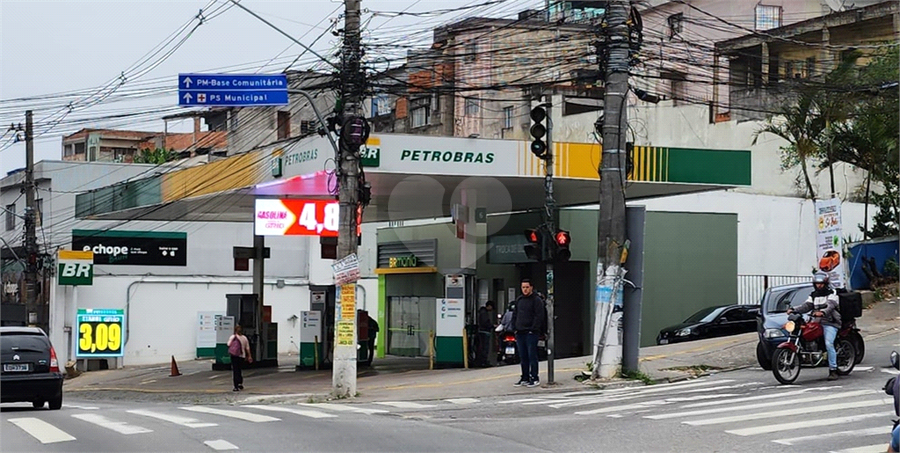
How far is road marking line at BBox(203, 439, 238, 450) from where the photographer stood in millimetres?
12461

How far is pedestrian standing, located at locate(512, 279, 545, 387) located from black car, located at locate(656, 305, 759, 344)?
36.8ft

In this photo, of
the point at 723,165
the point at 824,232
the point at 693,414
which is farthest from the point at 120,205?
the point at 693,414

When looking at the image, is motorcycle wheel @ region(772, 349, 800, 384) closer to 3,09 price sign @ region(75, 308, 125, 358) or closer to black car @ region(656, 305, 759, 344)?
black car @ region(656, 305, 759, 344)

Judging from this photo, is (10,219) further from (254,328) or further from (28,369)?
(28,369)

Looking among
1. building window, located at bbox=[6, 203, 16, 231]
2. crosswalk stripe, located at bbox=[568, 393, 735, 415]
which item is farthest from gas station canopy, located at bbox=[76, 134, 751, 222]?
building window, located at bbox=[6, 203, 16, 231]

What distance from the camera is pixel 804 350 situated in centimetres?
1883

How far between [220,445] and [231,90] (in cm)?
928

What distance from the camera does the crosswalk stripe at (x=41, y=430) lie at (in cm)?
1381

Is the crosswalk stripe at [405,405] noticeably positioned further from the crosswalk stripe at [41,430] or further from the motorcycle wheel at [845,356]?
the motorcycle wheel at [845,356]

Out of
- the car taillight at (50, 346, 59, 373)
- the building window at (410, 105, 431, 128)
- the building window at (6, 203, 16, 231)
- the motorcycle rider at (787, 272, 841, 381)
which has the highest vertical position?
the building window at (410, 105, 431, 128)

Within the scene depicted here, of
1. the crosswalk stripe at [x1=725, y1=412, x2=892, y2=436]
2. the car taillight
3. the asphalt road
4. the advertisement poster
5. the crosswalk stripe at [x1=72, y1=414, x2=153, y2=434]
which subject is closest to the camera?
the asphalt road

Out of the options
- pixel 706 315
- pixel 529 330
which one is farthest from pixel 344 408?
pixel 706 315

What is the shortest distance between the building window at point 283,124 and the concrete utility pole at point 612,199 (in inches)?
1406

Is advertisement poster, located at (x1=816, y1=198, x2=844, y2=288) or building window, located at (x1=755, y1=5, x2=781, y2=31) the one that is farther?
building window, located at (x1=755, y1=5, x2=781, y2=31)
